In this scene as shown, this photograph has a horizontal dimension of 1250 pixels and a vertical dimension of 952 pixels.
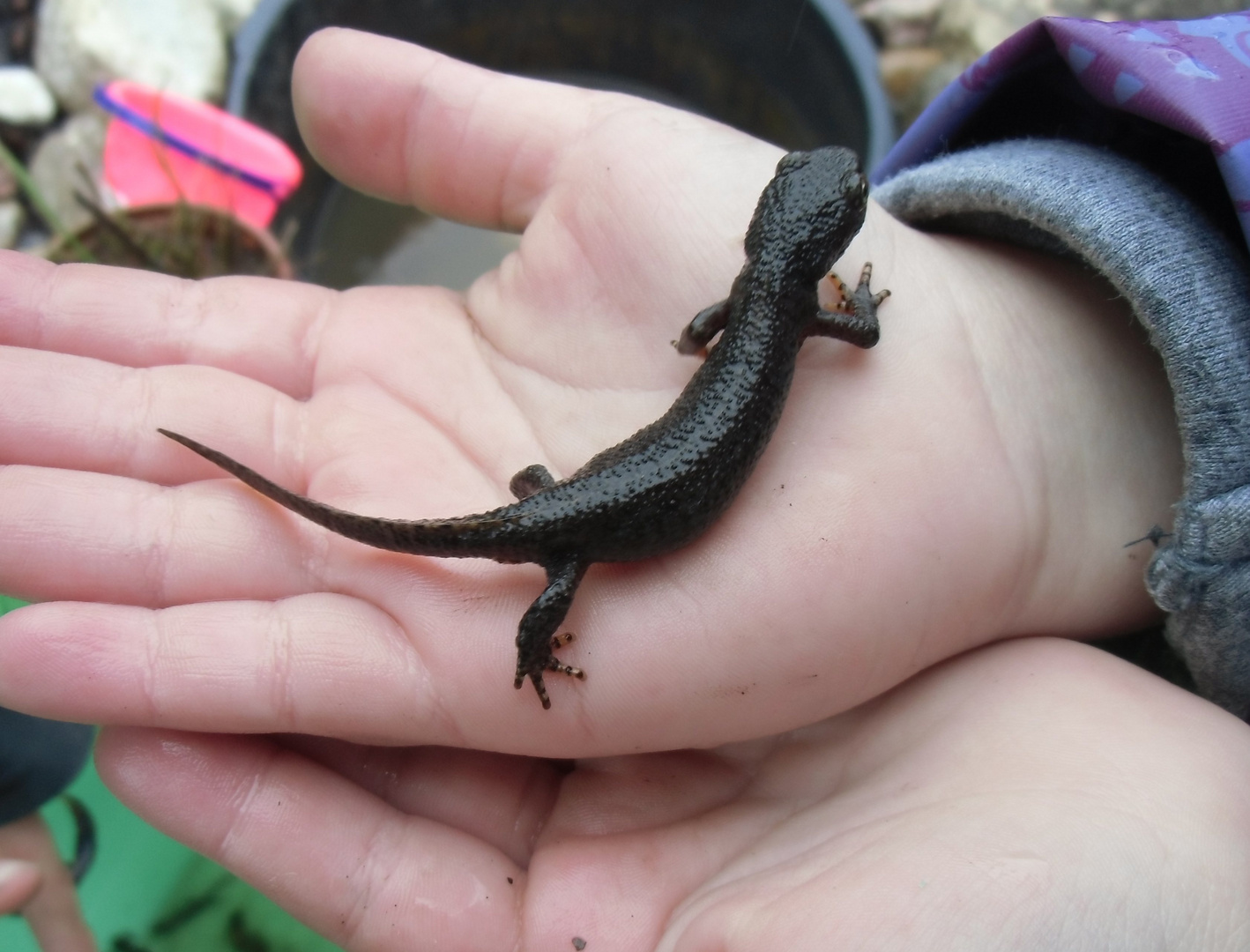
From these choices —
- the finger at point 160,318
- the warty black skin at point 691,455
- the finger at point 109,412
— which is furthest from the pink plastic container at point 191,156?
the warty black skin at point 691,455

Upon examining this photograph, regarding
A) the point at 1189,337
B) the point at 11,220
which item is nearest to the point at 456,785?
the point at 1189,337

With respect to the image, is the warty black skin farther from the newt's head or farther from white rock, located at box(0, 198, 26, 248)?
white rock, located at box(0, 198, 26, 248)

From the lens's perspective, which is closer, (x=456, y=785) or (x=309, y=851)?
(x=309, y=851)

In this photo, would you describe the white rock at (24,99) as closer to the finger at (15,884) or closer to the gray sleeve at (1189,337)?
the finger at (15,884)

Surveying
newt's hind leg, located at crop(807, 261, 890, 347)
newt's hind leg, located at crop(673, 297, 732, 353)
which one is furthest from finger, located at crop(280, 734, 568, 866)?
newt's hind leg, located at crop(807, 261, 890, 347)

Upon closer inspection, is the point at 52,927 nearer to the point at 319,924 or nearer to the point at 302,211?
the point at 319,924

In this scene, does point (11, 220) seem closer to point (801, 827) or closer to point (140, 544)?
point (140, 544)

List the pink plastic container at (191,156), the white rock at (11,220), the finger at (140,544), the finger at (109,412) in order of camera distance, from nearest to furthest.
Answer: the finger at (140,544) < the finger at (109,412) < the pink plastic container at (191,156) < the white rock at (11,220)
